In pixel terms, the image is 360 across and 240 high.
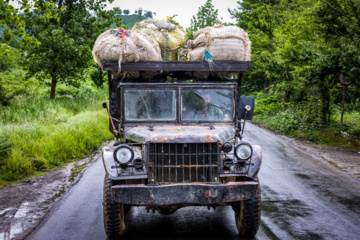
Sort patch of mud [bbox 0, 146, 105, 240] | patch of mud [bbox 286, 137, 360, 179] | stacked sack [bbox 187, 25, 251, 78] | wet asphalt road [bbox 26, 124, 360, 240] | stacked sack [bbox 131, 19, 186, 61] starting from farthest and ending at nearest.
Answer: patch of mud [bbox 286, 137, 360, 179] → stacked sack [bbox 131, 19, 186, 61] → stacked sack [bbox 187, 25, 251, 78] → patch of mud [bbox 0, 146, 105, 240] → wet asphalt road [bbox 26, 124, 360, 240]

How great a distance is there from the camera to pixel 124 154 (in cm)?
531

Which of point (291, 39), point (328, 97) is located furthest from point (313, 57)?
point (291, 39)

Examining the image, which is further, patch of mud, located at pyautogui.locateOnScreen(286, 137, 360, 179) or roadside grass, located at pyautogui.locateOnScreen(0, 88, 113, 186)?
patch of mud, located at pyautogui.locateOnScreen(286, 137, 360, 179)

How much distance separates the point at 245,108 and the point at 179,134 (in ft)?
5.21

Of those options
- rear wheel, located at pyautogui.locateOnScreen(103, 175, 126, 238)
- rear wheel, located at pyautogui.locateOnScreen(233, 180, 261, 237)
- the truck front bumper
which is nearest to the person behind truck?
rear wheel, located at pyautogui.locateOnScreen(233, 180, 261, 237)

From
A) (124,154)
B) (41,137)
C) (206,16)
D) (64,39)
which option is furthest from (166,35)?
(206,16)

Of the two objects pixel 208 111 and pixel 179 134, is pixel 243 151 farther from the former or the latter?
pixel 208 111

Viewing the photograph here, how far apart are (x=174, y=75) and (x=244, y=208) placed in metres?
2.74

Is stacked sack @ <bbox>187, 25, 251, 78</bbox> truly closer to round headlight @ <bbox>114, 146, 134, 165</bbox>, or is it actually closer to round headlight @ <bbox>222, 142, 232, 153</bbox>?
round headlight @ <bbox>222, 142, 232, 153</bbox>

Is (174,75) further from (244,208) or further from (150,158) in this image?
(244,208)

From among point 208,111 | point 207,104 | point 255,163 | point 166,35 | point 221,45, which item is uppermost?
point 166,35

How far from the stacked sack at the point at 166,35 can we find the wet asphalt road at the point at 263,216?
2.88 metres

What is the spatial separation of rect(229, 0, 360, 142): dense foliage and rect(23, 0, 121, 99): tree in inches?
405

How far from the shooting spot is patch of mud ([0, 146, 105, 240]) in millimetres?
6070
